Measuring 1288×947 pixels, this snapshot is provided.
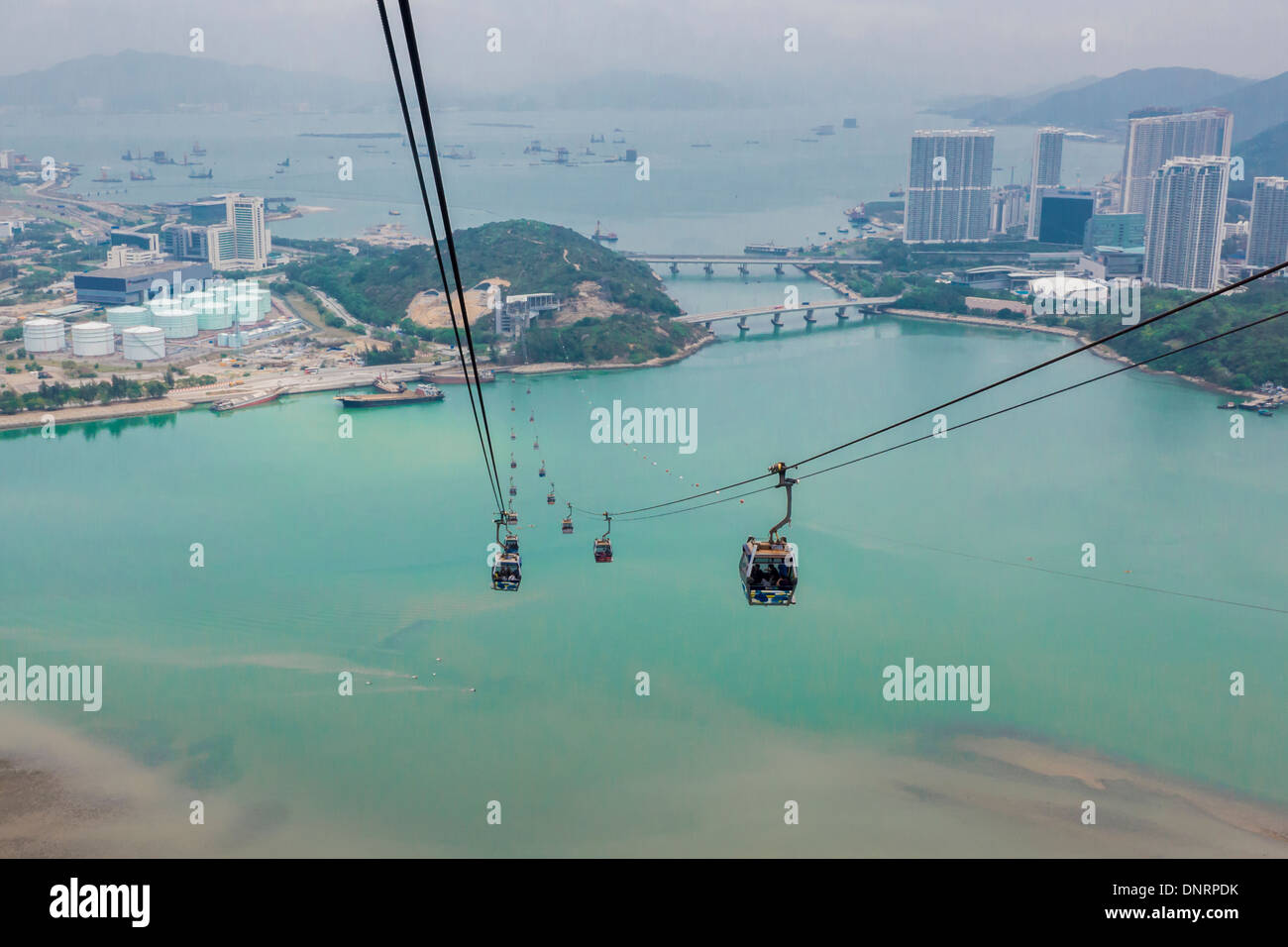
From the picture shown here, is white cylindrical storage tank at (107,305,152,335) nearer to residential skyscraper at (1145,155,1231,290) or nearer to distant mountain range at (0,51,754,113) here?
residential skyscraper at (1145,155,1231,290)

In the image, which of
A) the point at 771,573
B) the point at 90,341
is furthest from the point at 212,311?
the point at 771,573

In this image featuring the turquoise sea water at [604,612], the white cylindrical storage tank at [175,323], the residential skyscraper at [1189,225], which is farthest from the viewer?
the residential skyscraper at [1189,225]

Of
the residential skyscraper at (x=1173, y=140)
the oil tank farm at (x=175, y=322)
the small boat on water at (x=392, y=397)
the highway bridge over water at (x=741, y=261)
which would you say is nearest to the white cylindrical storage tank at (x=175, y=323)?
the oil tank farm at (x=175, y=322)

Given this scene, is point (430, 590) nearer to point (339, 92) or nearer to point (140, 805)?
point (140, 805)

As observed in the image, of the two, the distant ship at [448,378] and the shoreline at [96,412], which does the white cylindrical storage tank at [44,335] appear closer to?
the shoreline at [96,412]

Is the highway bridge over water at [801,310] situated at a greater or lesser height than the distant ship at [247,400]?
greater

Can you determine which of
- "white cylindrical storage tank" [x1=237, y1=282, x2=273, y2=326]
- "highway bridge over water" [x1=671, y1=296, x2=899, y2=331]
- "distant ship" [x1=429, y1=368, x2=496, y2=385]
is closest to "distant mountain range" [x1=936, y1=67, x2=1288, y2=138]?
"highway bridge over water" [x1=671, y1=296, x2=899, y2=331]

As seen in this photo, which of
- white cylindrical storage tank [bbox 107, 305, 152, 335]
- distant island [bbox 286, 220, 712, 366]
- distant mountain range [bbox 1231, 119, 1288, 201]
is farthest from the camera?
distant mountain range [bbox 1231, 119, 1288, 201]

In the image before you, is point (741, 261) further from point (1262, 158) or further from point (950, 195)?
point (1262, 158)
